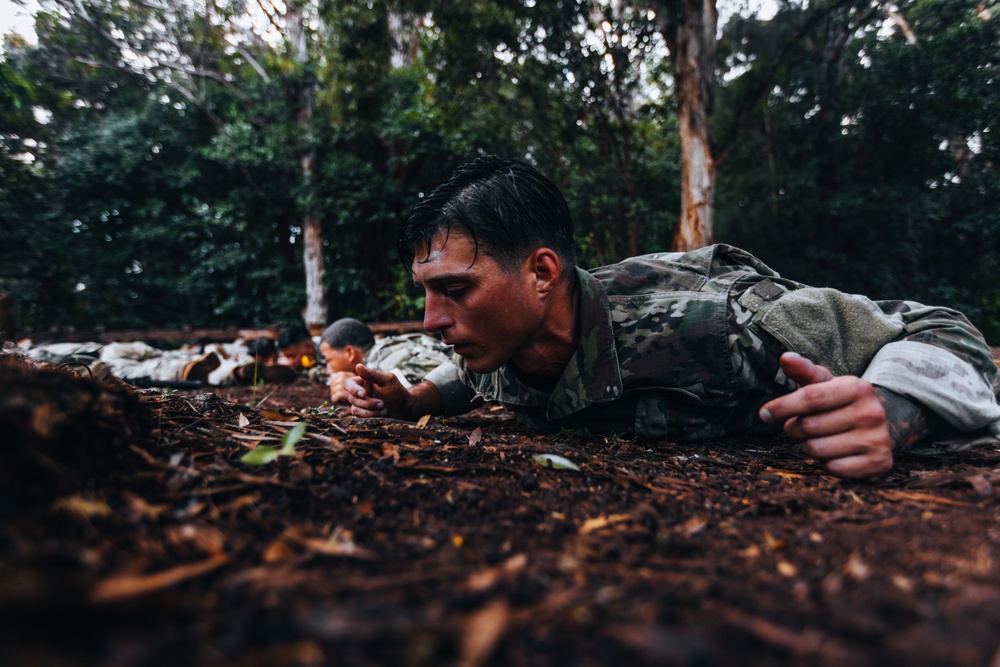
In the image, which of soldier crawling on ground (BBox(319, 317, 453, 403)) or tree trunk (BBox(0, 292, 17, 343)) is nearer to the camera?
soldier crawling on ground (BBox(319, 317, 453, 403))

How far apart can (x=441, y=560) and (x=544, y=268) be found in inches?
57.5

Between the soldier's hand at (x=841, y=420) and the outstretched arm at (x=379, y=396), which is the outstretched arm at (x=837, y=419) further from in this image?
the outstretched arm at (x=379, y=396)

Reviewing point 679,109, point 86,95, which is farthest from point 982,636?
point 86,95

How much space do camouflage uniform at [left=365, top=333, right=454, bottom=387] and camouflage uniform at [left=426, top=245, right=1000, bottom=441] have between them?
10.5 ft

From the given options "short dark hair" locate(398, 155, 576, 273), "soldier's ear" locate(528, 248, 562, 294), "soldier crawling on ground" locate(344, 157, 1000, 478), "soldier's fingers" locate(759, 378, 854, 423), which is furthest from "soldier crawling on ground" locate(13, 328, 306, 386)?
"soldier's fingers" locate(759, 378, 854, 423)

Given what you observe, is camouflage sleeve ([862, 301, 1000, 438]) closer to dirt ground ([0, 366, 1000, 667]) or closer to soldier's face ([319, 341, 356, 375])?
dirt ground ([0, 366, 1000, 667])

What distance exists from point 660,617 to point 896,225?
1186 cm

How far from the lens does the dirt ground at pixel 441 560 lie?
52 cm

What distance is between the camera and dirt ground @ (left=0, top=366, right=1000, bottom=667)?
52 cm

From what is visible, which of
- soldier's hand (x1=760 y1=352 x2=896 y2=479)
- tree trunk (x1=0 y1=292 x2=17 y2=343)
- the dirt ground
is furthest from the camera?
tree trunk (x1=0 y1=292 x2=17 y2=343)

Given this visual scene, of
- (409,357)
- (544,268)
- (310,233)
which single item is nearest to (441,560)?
(544,268)

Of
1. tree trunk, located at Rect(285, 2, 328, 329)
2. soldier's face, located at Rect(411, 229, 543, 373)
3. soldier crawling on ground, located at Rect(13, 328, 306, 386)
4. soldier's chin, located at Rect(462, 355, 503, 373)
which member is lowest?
soldier crawling on ground, located at Rect(13, 328, 306, 386)

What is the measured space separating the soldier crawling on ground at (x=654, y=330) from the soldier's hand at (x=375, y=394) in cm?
61

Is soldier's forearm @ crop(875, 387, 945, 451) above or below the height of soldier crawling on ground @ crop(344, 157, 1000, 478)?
below
